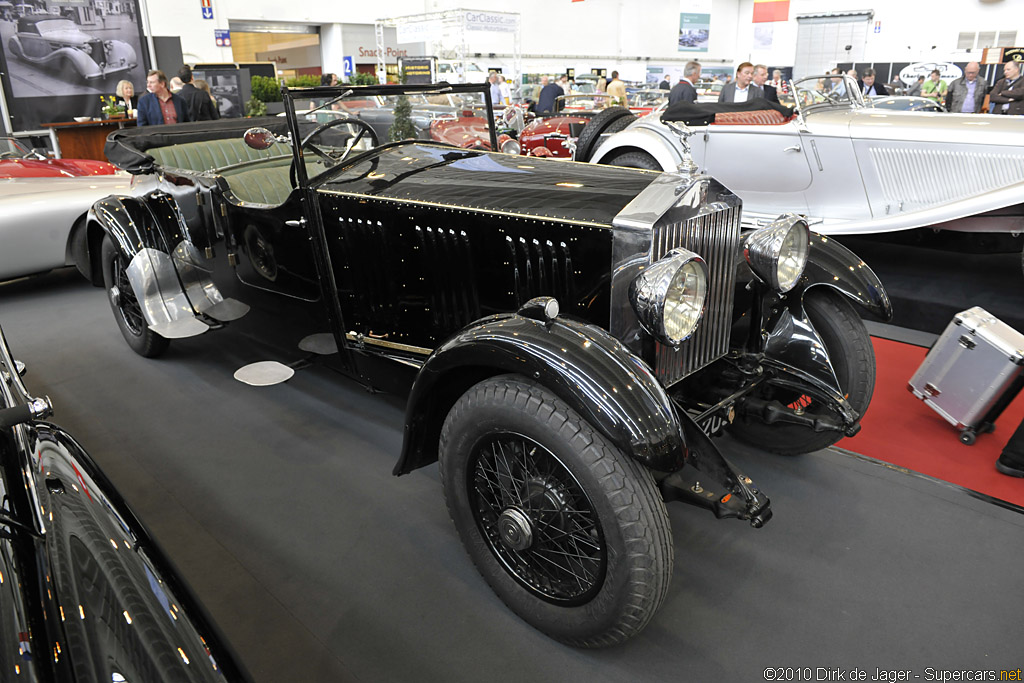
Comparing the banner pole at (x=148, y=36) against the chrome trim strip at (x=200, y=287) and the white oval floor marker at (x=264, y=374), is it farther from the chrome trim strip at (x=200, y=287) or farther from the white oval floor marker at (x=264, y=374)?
the white oval floor marker at (x=264, y=374)

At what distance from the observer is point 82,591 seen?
4.02 ft

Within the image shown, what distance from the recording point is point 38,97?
33.0 feet

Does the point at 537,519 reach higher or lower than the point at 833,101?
lower

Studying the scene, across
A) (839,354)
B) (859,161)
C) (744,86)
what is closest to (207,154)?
(839,354)

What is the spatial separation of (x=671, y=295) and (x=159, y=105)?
7344 mm

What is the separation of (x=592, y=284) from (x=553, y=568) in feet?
2.81

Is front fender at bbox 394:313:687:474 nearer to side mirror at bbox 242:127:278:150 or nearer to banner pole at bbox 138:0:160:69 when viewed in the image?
side mirror at bbox 242:127:278:150

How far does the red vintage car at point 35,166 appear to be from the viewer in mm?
5609

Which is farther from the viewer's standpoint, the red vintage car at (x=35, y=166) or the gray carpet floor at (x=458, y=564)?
the red vintage car at (x=35, y=166)

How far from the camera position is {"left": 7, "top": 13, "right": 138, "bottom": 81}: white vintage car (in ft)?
32.0

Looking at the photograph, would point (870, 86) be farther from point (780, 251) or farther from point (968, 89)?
point (780, 251)

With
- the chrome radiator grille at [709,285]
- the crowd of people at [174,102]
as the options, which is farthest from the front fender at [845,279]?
the crowd of people at [174,102]

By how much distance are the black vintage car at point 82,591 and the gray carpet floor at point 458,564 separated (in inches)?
26.1

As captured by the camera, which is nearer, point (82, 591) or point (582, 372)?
point (82, 591)
